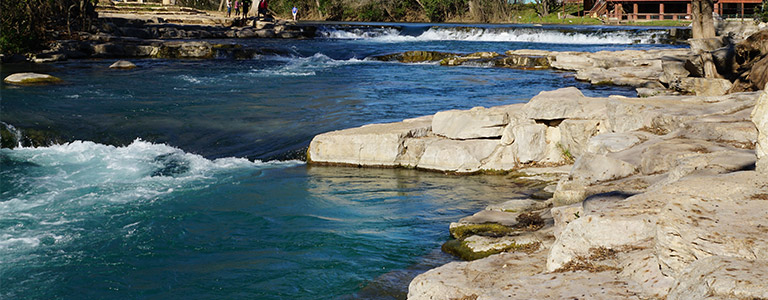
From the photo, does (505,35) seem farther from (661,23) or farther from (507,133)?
(507,133)

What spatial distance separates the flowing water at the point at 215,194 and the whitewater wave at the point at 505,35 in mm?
16863

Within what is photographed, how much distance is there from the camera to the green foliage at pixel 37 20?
2648 cm

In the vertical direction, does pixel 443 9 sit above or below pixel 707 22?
above

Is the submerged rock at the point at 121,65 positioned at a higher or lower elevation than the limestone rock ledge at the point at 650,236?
higher

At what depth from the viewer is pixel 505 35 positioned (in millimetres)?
40938

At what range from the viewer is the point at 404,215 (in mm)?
8945

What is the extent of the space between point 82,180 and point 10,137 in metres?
3.75

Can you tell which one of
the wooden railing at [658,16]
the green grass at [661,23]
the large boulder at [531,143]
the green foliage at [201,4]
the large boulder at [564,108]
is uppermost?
the green foliage at [201,4]

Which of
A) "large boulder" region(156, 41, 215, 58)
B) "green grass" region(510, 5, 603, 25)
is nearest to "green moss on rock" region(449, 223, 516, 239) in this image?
"large boulder" region(156, 41, 215, 58)

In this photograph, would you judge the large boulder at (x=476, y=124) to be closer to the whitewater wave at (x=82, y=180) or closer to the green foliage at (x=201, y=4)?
the whitewater wave at (x=82, y=180)

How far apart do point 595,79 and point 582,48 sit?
41.9 ft

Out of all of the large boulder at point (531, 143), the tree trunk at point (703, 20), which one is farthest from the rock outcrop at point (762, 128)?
the tree trunk at point (703, 20)

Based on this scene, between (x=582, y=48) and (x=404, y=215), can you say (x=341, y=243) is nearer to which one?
(x=404, y=215)

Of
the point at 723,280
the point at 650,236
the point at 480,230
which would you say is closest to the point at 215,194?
the point at 480,230
